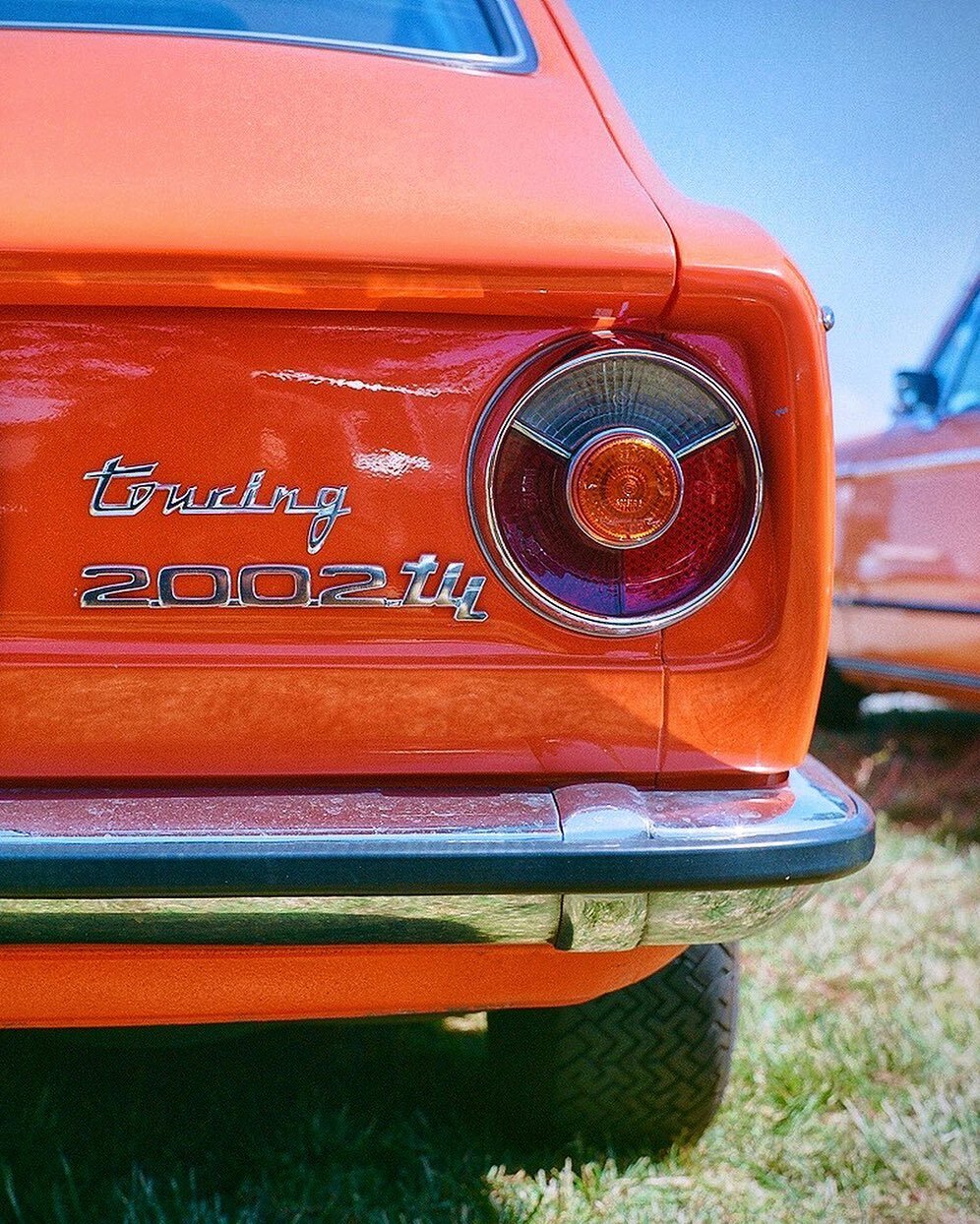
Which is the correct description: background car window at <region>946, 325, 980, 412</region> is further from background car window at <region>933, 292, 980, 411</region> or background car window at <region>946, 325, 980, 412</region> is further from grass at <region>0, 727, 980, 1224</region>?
grass at <region>0, 727, 980, 1224</region>

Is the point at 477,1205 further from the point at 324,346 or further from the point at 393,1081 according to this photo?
the point at 324,346

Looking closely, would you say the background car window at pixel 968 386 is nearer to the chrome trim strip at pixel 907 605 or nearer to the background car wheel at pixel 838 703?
the chrome trim strip at pixel 907 605

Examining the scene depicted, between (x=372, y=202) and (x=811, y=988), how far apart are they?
6.50 ft

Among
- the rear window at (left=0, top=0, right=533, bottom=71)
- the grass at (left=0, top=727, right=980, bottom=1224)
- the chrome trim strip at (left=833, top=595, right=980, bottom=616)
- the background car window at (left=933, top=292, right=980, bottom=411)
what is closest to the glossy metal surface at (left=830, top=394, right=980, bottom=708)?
the chrome trim strip at (left=833, top=595, right=980, bottom=616)

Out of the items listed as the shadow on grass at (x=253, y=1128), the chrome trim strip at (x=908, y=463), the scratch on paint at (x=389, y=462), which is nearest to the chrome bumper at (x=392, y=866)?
the scratch on paint at (x=389, y=462)

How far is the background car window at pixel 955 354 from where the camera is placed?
3.85 m

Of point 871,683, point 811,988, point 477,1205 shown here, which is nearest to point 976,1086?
point 811,988

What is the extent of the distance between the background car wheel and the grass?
8.01 ft

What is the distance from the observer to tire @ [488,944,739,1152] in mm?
1672

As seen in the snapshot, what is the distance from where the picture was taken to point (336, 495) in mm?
1193

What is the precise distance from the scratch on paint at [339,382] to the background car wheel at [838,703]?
381 centimetres

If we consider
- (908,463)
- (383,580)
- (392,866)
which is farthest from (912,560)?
(392,866)

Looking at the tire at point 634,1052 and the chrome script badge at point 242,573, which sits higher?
the chrome script badge at point 242,573

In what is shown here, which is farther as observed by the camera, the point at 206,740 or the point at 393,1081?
the point at 393,1081
